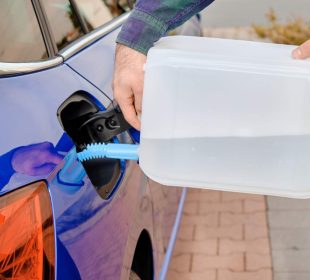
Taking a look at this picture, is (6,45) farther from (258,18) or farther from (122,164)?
(258,18)

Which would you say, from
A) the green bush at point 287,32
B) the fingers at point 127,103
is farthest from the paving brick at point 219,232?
the green bush at point 287,32

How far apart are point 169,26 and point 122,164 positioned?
0.55 metres

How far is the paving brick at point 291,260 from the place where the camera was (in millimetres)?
3334

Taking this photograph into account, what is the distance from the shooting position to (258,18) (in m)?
8.53

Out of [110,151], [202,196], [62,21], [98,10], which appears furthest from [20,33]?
[202,196]

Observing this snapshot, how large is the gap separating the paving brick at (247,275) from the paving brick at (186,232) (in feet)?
1.55

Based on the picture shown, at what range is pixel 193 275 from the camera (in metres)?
3.41

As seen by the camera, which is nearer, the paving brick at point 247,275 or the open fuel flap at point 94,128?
the open fuel flap at point 94,128

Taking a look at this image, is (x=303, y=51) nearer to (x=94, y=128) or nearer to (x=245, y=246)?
(x=94, y=128)

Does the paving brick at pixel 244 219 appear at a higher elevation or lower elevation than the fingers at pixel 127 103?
lower

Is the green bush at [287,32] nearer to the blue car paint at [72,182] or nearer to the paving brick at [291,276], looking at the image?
the paving brick at [291,276]

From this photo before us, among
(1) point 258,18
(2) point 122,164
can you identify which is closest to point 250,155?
(2) point 122,164

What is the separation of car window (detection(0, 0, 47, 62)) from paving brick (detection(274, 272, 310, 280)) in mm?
1906

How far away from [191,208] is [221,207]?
8.3 inches
